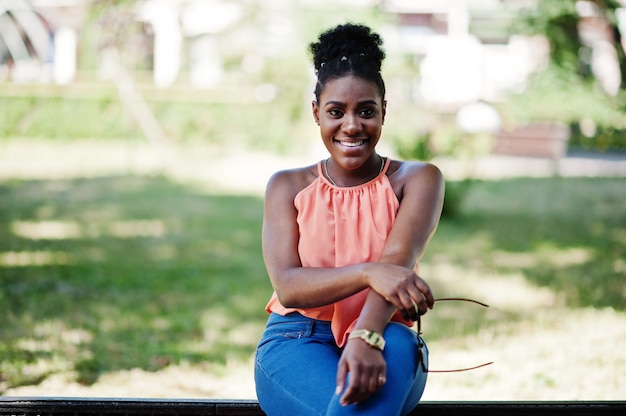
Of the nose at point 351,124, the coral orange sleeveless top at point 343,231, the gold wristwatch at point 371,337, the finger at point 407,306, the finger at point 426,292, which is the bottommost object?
the gold wristwatch at point 371,337

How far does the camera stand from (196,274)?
23.5 ft

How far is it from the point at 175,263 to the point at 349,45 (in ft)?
17.8

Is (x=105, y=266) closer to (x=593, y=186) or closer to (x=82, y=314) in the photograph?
(x=82, y=314)

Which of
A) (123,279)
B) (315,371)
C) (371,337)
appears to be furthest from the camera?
(123,279)

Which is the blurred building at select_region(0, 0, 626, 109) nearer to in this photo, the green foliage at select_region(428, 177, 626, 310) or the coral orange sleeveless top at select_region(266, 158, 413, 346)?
the green foliage at select_region(428, 177, 626, 310)

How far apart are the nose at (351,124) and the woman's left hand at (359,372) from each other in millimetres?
651

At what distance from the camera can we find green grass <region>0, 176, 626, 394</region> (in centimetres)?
496

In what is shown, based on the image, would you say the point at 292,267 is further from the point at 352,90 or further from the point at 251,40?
the point at 251,40

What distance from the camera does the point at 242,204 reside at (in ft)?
36.6

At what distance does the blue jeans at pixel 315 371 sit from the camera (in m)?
2.08

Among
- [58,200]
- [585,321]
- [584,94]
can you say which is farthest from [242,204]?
[585,321]

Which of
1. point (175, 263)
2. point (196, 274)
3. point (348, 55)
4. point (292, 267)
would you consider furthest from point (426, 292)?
point (175, 263)

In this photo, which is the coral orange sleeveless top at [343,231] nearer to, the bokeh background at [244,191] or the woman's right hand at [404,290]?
the woman's right hand at [404,290]

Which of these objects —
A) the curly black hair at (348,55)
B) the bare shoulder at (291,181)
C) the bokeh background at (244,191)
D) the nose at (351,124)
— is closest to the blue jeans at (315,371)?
the bare shoulder at (291,181)
